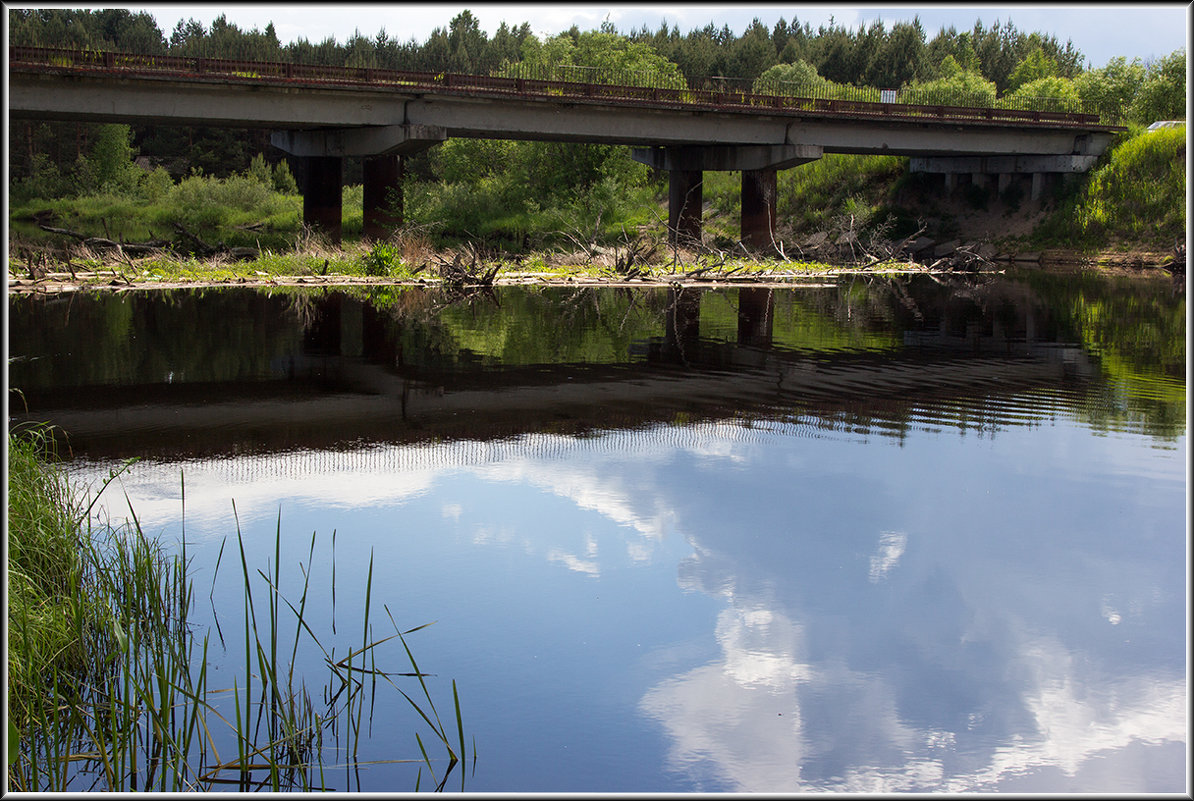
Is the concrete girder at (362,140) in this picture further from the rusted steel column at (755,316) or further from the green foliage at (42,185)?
the green foliage at (42,185)

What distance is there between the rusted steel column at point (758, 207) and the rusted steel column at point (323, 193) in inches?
683

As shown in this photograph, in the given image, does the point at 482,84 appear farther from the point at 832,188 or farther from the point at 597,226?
the point at 832,188

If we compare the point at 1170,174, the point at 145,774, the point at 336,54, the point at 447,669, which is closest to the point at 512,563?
the point at 447,669

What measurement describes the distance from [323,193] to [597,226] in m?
13.2

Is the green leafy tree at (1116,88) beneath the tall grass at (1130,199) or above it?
above

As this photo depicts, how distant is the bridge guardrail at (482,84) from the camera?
109 ft

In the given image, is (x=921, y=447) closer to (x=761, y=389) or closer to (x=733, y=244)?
(x=761, y=389)

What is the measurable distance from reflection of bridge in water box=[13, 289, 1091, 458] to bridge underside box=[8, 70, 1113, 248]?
1866 centimetres

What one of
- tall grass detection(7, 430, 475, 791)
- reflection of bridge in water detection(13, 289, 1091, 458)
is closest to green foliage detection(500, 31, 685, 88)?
reflection of bridge in water detection(13, 289, 1091, 458)

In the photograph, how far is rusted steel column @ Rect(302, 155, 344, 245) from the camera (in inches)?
1628

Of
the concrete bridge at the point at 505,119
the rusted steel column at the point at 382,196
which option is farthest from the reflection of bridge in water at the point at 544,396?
the rusted steel column at the point at 382,196

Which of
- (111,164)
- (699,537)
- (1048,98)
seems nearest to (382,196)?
(699,537)

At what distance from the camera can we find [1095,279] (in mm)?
41688

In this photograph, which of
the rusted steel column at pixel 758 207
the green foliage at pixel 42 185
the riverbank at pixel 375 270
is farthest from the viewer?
the green foliage at pixel 42 185
